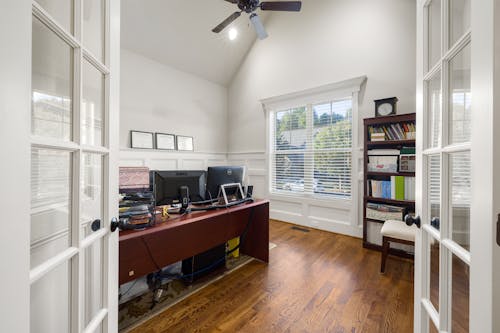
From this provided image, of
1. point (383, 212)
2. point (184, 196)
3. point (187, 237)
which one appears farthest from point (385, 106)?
point (187, 237)

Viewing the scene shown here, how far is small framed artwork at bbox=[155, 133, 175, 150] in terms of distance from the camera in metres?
3.65

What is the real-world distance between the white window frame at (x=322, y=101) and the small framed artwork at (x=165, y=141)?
1.85 meters

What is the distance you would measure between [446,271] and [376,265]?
5.82 feet

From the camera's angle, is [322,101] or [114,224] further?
[322,101]

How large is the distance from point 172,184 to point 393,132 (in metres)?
2.70

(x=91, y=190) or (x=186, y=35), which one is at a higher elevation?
(x=186, y=35)

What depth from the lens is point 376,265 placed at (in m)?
2.25

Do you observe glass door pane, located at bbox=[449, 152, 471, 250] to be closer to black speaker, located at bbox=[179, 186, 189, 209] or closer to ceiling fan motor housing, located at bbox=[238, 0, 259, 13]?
black speaker, located at bbox=[179, 186, 189, 209]

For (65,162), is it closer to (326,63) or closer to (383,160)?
(383,160)

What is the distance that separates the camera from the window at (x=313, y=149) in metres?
3.22

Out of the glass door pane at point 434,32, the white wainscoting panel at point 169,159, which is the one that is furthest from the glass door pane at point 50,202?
the white wainscoting panel at point 169,159

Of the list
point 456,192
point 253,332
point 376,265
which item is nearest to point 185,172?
point 253,332

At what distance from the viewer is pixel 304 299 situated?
1699mm
